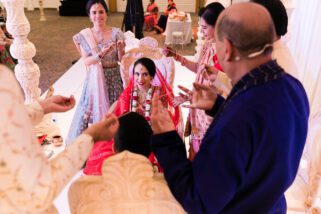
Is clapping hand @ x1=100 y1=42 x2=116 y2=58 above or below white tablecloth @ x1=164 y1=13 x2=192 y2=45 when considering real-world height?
above

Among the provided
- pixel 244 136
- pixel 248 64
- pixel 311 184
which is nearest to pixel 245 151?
pixel 244 136

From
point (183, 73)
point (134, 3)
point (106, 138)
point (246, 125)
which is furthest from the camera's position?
point (134, 3)

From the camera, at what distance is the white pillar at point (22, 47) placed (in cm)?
236

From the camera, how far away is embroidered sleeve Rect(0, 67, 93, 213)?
2.10 feet

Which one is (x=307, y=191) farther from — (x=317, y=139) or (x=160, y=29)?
(x=160, y=29)

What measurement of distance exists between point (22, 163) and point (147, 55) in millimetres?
1898

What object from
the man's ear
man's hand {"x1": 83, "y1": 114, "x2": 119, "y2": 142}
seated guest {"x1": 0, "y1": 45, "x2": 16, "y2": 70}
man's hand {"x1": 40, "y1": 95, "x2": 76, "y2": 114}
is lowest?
seated guest {"x1": 0, "y1": 45, "x2": 16, "y2": 70}

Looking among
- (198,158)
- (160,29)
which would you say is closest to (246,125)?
(198,158)

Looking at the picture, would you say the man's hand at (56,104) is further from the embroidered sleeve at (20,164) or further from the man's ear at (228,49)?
the man's ear at (228,49)

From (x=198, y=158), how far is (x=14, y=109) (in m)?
0.44

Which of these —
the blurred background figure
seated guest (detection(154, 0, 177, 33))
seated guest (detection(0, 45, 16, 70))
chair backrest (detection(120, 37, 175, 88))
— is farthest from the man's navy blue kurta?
seated guest (detection(154, 0, 177, 33))

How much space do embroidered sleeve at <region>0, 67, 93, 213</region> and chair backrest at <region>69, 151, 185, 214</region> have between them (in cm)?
19

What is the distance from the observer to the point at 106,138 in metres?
0.88

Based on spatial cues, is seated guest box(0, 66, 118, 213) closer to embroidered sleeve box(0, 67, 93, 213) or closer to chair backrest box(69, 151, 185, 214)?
embroidered sleeve box(0, 67, 93, 213)
